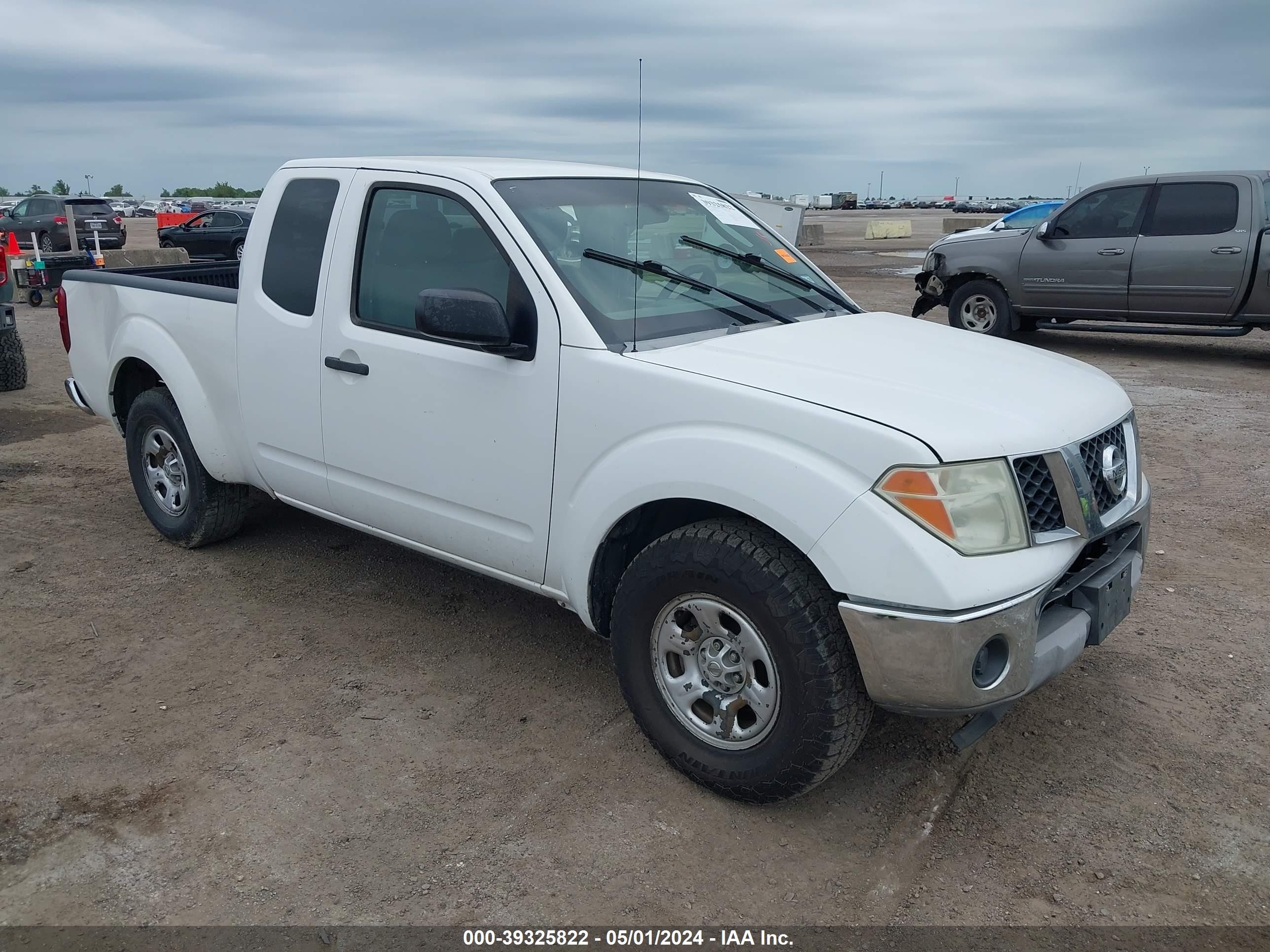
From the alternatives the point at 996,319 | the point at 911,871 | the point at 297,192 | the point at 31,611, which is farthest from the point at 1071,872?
the point at 996,319

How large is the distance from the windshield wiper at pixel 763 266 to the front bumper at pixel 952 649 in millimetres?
1716

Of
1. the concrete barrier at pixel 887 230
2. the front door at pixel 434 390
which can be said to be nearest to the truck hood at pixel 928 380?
the front door at pixel 434 390

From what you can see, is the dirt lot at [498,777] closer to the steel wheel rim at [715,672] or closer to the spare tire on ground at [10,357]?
the steel wheel rim at [715,672]

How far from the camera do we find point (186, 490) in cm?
521

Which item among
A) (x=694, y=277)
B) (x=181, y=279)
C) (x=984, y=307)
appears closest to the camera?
(x=694, y=277)

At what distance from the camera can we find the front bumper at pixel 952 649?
8.84 ft

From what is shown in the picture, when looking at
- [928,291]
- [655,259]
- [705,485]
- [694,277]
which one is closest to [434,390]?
[655,259]

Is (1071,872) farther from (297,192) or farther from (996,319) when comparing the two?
(996,319)

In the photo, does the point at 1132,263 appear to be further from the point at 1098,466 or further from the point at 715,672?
the point at 715,672

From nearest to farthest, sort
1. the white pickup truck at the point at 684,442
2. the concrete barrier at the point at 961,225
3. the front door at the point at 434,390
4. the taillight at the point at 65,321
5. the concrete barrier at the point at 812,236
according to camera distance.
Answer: the white pickup truck at the point at 684,442
the front door at the point at 434,390
the taillight at the point at 65,321
the concrete barrier at the point at 812,236
the concrete barrier at the point at 961,225

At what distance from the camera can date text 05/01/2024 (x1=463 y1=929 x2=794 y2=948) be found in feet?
8.75

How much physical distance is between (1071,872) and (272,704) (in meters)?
2.76

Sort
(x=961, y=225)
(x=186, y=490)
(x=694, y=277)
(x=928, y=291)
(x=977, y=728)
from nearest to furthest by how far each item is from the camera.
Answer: (x=977, y=728)
(x=694, y=277)
(x=186, y=490)
(x=928, y=291)
(x=961, y=225)

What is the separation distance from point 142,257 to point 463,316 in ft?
59.6
